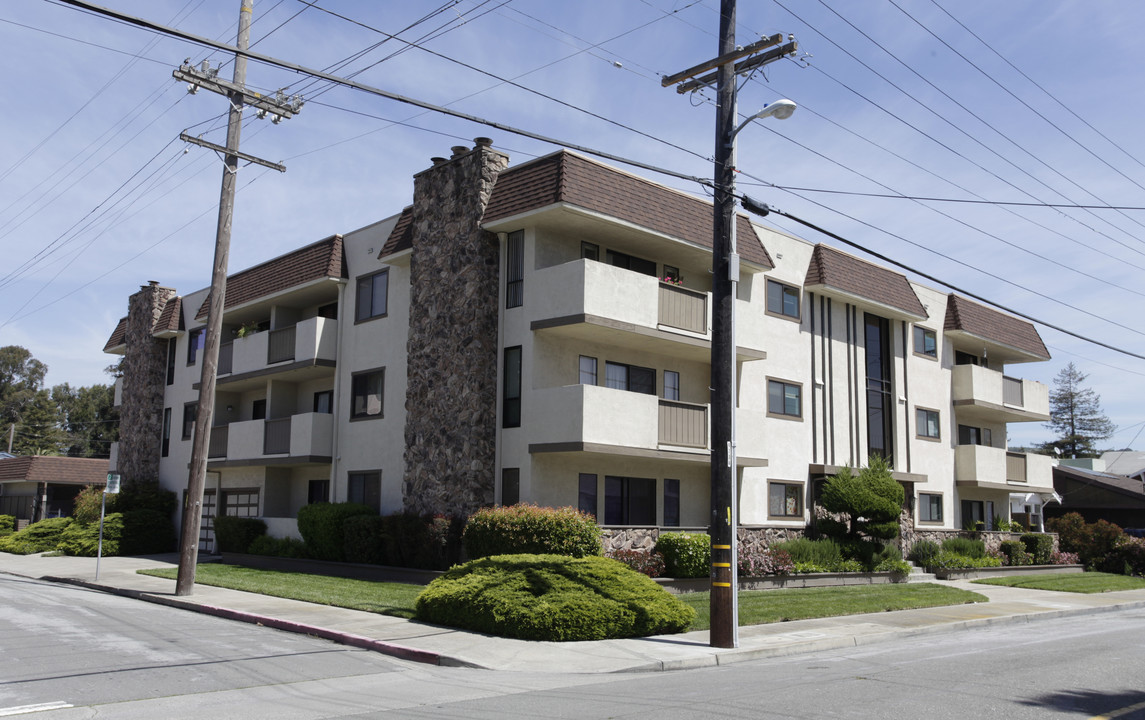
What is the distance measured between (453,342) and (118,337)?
25.6m

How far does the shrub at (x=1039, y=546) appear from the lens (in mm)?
32188

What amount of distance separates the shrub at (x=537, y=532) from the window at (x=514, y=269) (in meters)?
5.36

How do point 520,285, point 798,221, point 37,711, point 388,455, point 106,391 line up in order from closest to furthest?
point 37,711 → point 798,221 → point 520,285 → point 388,455 → point 106,391

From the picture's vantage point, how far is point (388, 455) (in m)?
25.4

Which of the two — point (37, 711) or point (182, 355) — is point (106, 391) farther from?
point (37, 711)

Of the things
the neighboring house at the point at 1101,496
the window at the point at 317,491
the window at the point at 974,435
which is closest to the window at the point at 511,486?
the window at the point at 317,491

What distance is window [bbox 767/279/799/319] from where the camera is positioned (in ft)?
90.6

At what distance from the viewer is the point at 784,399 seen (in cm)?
2766

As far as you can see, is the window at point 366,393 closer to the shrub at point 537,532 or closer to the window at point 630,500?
the window at point 630,500

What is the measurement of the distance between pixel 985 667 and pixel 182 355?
3261cm

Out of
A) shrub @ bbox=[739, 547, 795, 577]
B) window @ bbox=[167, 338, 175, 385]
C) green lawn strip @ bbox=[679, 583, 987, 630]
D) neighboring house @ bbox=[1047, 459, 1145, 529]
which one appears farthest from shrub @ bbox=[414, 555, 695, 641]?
neighboring house @ bbox=[1047, 459, 1145, 529]

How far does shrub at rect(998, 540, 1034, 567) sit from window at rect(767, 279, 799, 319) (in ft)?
37.0

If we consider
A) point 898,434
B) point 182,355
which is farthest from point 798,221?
point 182,355

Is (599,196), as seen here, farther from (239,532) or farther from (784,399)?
(239,532)
